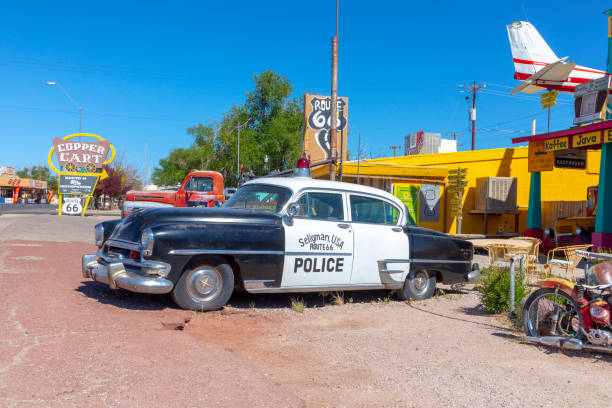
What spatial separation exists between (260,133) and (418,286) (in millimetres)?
43010

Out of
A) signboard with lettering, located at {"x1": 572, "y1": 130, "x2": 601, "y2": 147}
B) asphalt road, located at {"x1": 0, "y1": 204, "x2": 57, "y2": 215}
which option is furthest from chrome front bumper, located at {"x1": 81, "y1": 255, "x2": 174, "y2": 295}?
asphalt road, located at {"x1": 0, "y1": 204, "x2": 57, "y2": 215}

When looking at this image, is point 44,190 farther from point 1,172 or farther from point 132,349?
point 132,349

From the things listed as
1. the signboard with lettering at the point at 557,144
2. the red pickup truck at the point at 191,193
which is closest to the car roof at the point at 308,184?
the signboard with lettering at the point at 557,144

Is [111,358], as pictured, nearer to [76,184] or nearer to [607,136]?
[607,136]

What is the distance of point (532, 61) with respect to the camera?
16891 mm

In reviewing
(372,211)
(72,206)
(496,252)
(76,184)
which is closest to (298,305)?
(372,211)

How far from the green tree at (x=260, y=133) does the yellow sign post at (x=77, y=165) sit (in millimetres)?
17117

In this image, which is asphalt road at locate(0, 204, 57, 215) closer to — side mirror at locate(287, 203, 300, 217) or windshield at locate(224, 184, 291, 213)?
windshield at locate(224, 184, 291, 213)

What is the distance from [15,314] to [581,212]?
1581 cm

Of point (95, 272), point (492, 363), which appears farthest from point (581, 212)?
point (95, 272)

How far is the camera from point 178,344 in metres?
4.36

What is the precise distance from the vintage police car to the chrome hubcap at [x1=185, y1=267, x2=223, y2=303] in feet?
0.04

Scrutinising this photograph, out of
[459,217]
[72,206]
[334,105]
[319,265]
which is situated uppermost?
[334,105]

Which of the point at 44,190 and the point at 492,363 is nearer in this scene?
the point at 492,363
